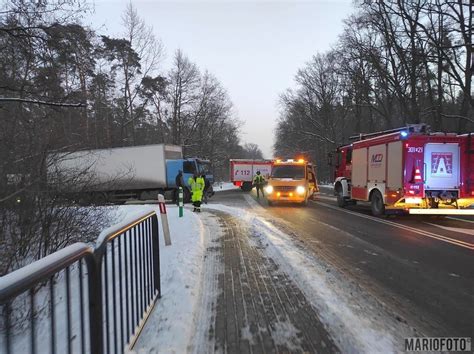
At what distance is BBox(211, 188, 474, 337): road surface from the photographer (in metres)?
5.48

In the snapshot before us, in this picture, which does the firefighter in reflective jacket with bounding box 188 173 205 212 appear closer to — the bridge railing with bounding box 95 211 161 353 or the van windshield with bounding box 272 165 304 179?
the van windshield with bounding box 272 165 304 179

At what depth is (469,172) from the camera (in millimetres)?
15172

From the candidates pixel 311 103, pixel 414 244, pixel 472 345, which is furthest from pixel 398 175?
pixel 311 103

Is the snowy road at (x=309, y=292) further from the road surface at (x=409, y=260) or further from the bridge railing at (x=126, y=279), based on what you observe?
the bridge railing at (x=126, y=279)

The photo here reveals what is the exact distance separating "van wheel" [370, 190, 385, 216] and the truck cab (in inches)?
199

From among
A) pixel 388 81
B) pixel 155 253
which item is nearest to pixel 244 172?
pixel 388 81

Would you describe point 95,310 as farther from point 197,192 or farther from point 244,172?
point 244,172

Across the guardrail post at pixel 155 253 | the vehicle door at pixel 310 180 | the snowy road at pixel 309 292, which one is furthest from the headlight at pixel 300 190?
the guardrail post at pixel 155 253

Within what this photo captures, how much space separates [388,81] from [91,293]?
40751 millimetres

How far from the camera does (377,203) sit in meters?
17.3

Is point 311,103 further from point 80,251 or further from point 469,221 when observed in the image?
point 80,251

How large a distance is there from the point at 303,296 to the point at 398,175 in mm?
10499

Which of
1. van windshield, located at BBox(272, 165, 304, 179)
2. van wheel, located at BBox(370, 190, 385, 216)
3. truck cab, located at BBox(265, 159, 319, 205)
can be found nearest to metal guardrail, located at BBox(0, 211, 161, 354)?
van wheel, located at BBox(370, 190, 385, 216)

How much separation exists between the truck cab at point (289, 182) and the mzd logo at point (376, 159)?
526cm
